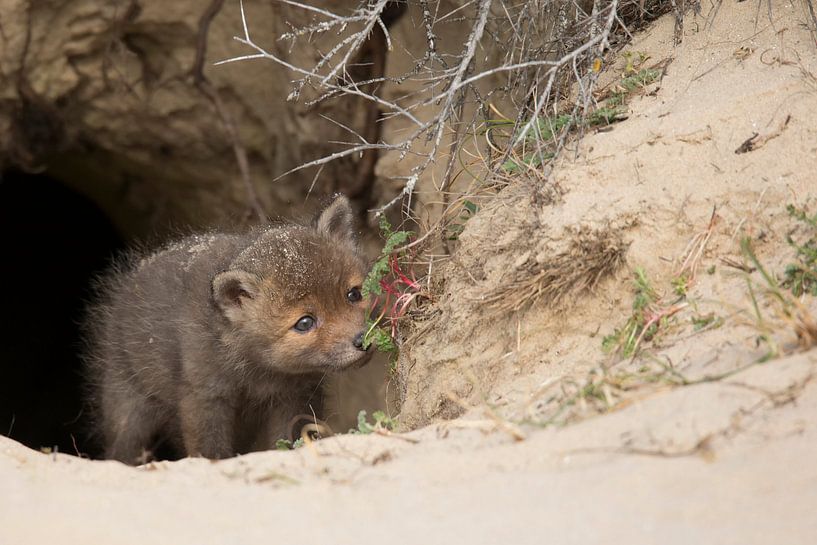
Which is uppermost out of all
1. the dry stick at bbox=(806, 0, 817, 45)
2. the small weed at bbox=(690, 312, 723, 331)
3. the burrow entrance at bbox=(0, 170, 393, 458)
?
the dry stick at bbox=(806, 0, 817, 45)

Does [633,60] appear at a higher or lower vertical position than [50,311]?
higher

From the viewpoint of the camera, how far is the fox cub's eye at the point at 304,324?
428 centimetres

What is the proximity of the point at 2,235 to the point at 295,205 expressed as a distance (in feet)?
9.56

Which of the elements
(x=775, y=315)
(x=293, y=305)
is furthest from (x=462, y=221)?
(x=775, y=315)

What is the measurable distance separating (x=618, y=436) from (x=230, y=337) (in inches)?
101

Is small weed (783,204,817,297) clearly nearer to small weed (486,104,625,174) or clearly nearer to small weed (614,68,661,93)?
small weed (486,104,625,174)

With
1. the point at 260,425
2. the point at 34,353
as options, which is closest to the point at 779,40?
the point at 260,425

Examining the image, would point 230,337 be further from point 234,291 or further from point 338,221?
point 338,221

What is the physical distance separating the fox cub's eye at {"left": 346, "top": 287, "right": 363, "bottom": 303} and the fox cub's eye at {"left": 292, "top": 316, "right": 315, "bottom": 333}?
0.22m

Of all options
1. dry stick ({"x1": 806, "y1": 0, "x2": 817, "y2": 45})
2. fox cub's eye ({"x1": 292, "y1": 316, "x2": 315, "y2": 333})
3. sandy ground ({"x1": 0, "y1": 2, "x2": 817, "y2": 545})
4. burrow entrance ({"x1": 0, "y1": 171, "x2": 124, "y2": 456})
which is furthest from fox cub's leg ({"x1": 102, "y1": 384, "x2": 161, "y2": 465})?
dry stick ({"x1": 806, "y1": 0, "x2": 817, "y2": 45})

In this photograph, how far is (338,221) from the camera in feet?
15.4

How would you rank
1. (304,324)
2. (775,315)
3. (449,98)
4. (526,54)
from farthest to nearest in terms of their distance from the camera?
(304,324)
(526,54)
(449,98)
(775,315)

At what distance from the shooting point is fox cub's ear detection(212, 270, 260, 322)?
4230mm

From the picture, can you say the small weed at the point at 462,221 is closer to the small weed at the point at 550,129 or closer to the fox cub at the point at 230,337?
the small weed at the point at 550,129
